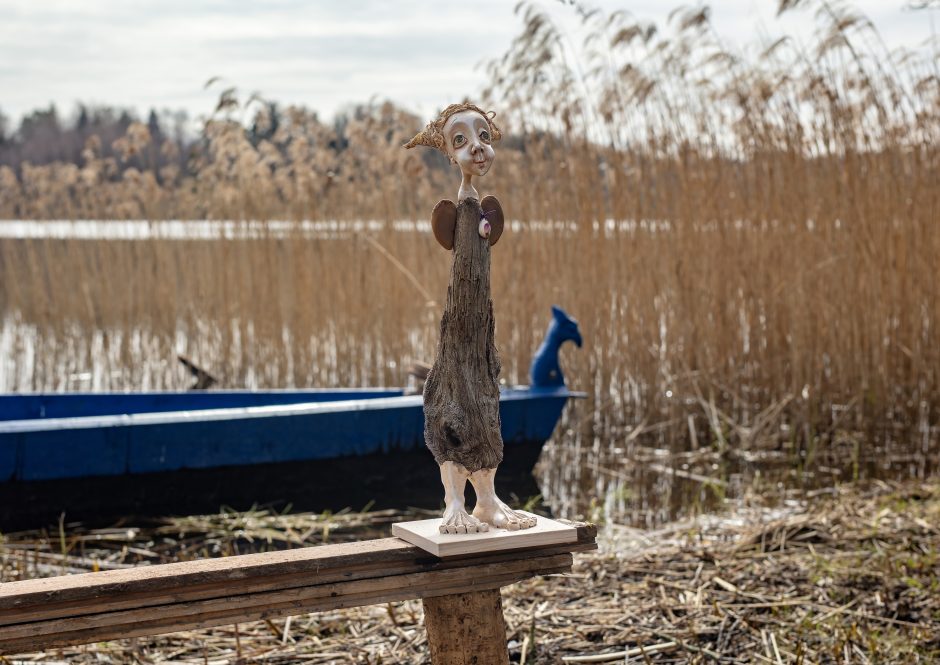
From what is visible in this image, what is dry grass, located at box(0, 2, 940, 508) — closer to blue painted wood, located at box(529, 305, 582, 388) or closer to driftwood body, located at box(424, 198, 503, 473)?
blue painted wood, located at box(529, 305, 582, 388)

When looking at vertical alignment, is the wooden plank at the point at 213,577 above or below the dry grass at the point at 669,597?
above

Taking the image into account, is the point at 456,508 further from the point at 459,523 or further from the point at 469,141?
the point at 469,141

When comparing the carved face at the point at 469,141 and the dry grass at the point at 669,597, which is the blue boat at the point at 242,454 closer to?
the dry grass at the point at 669,597

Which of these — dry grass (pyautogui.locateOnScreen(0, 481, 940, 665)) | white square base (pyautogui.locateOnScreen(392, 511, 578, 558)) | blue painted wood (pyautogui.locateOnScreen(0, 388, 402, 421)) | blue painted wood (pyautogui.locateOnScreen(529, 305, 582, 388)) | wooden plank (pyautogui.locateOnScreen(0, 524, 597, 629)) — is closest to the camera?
wooden plank (pyautogui.locateOnScreen(0, 524, 597, 629))

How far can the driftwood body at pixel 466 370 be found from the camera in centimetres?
213

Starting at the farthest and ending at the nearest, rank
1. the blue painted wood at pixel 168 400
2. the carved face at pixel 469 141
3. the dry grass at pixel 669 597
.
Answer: the blue painted wood at pixel 168 400
the dry grass at pixel 669 597
the carved face at pixel 469 141

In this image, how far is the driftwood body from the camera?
2.13 metres

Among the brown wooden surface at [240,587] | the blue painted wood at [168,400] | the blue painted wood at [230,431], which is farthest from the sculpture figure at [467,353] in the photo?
the blue painted wood at [168,400]

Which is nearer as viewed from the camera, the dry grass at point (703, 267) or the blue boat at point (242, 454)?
the blue boat at point (242, 454)

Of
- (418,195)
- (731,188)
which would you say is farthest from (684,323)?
(418,195)

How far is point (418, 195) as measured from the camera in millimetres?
6668

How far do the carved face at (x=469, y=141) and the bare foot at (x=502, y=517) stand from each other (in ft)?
2.11

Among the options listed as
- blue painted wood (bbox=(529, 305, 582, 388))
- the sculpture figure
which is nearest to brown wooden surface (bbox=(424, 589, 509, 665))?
the sculpture figure

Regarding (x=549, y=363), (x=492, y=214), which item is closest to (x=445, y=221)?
(x=492, y=214)
